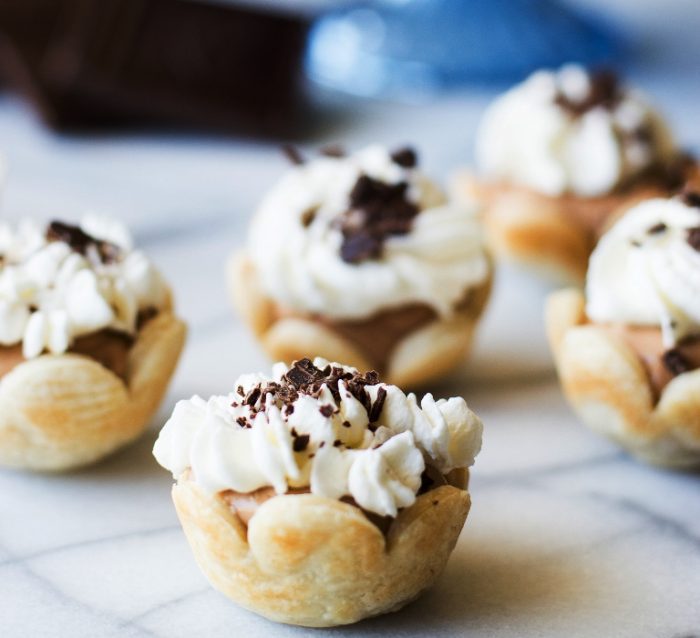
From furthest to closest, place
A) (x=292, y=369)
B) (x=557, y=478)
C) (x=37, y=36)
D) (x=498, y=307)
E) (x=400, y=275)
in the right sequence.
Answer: (x=37, y=36)
(x=498, y=307)
(x=400, y=275)
(x=557, y=478)
(x=292, y=369)

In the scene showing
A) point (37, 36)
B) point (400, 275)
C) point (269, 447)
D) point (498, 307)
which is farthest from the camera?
point (37, 36)

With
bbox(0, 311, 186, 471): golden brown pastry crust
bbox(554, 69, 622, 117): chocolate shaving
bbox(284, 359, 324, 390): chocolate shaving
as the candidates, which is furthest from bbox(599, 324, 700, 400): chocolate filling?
bbox(554, 69, 622, 117): chocolate shaving

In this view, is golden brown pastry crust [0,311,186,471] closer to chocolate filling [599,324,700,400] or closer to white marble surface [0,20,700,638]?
white marble surface [0,20,700,638]

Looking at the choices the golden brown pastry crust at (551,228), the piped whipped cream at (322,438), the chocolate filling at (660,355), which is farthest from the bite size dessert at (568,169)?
the piped whipped cream at (322,438)

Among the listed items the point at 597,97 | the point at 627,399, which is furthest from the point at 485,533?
the point at 597,97

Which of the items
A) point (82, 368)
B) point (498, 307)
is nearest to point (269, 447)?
point (82, 368)

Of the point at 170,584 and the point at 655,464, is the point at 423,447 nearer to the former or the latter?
the point at 170,584
